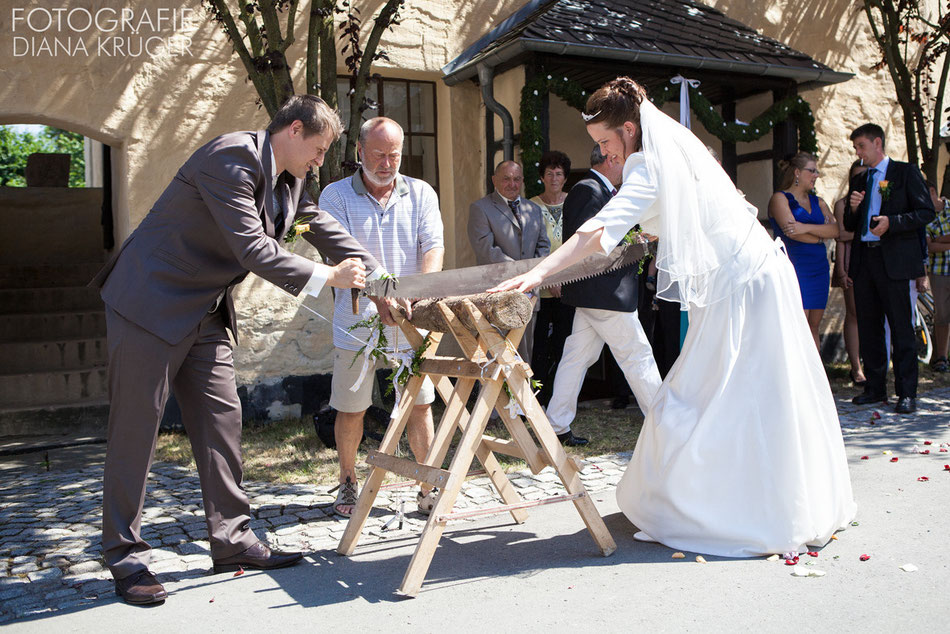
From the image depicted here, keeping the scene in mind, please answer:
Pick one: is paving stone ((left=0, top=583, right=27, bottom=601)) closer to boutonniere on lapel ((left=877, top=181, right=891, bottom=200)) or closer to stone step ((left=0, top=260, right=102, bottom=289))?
stone step ((left=0, top=260, right=102, bottom=289))

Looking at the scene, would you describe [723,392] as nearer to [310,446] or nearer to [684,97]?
[310,446]

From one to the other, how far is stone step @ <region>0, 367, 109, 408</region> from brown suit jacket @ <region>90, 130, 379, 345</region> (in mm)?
4284

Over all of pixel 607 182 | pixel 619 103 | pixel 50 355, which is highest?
pixel 619 103

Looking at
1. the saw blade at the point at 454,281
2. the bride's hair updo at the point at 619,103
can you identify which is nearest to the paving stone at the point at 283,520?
the saw blade at the point at 454,281

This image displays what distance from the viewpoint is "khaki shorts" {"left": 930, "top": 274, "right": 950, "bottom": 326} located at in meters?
9.45

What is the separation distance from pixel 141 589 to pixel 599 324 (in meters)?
3.37

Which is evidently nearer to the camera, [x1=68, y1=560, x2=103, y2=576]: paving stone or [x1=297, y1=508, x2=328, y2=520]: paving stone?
[x1=68, y1=560, x2=103, y2=576]: paving stone

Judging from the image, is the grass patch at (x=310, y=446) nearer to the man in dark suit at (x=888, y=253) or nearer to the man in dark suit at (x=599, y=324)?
the man in dark suit at (x=599, y=324)

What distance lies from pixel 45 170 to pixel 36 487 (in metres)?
9.08

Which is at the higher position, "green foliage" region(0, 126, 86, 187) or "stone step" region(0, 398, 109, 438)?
"green foliage" region(0, 126, 86, 187)

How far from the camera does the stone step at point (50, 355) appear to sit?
26.4 feet

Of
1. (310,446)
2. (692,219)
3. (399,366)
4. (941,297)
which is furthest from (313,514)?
(941,297)

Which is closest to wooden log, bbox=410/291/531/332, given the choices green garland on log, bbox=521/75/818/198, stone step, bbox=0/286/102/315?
green garland on log, bbox=521/75/818/198

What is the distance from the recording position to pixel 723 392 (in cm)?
396
